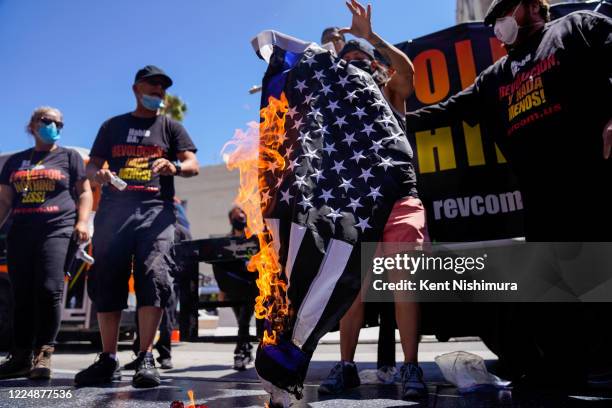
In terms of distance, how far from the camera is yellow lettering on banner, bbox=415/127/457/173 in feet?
12.3

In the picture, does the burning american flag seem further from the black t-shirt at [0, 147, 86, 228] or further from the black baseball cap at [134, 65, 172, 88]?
the black t-shirt at [0, 147, 86, 228]

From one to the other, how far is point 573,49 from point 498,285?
1.35m

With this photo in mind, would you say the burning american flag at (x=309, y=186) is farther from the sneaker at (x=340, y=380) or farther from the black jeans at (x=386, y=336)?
the black jeans at (x=386, y=336)

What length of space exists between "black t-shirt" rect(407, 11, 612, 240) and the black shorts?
225 centimetres

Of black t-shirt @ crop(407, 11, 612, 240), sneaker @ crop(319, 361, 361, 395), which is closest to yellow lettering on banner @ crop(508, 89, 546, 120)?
black t-shirt @ crop(407, 11, 612, 240)

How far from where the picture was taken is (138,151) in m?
3.47

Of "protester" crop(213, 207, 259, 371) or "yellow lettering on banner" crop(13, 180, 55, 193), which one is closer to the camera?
"yellow lettering on banner" crop(13, 180, 55, 193)

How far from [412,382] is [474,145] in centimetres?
203

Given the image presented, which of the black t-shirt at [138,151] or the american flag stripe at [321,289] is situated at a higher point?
the black t-shirt at [138,151]

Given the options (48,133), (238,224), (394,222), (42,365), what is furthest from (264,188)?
(238,224)

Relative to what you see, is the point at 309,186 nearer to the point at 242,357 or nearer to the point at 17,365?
the point at 242,357

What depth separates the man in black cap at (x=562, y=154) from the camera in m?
2.29

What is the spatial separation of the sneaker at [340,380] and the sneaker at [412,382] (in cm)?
37

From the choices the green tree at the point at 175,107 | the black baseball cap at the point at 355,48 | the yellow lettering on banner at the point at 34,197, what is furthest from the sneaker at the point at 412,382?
the green tree at the point at 175,107
